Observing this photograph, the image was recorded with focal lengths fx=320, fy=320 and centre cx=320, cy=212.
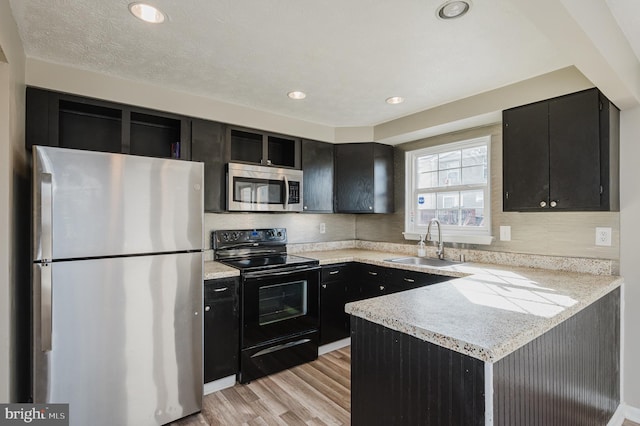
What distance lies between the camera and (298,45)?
184 centimetres

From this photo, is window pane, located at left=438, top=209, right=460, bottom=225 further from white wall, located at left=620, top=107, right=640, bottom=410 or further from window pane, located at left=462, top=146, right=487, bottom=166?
white wall, located at left=620, top=107, right=640, bottom=410

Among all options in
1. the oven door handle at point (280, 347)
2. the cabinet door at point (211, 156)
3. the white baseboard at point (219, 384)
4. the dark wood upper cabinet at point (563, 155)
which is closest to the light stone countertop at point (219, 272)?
the cabinet door at point (211, 156)

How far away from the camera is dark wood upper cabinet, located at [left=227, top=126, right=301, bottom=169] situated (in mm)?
3045

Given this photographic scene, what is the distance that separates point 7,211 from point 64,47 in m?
1.03

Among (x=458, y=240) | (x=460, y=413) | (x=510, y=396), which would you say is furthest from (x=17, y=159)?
(x=458, y=240)

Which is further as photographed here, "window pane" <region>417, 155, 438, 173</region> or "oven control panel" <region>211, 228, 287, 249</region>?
"window pane" <region>417, 155, 438, 173</region>

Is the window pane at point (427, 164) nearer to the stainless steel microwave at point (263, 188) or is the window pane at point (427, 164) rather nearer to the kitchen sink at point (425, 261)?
the kitchen sink at point (425, 261)

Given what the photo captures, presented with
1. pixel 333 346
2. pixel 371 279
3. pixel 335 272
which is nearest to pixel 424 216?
pixel 371 279

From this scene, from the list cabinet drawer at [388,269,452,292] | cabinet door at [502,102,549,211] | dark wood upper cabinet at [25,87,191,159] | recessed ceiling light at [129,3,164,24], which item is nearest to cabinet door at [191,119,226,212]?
dark wood upper cabinet at [25,87,191,159]

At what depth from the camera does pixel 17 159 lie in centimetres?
175

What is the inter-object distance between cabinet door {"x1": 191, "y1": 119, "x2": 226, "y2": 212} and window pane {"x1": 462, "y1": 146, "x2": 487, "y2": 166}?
2249 mm

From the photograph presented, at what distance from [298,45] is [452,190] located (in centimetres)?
211

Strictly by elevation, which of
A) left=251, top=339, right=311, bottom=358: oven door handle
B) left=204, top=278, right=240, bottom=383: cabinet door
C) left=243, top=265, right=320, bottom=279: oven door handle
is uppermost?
left=243, top=265, right=320, bottom=279: oven door handle

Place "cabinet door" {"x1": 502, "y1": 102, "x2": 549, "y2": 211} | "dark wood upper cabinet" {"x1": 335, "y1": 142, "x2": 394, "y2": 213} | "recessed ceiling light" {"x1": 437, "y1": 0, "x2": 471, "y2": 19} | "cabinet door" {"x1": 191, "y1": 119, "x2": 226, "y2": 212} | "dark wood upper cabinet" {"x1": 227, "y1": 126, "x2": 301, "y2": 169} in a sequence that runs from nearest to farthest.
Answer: "recessed ceiling light" {"x1": 437, "y1": 0, "x2": 471, "y2": 19} < "cabinet door" {"x1": 502, "y1": 102, "x2": 549, "y2": 211} < "cabinet door" {"x1": 191, "y1": 119, "x2": 226, "y2": 212} < "dark wood upper cabinet" {"x1": 227, "y1": 126, "x2": 301, "y2": 169} < "dark wood upper cabinet" {"x1": 335, "y1": 142, "x2": 394, "y2": 213}
